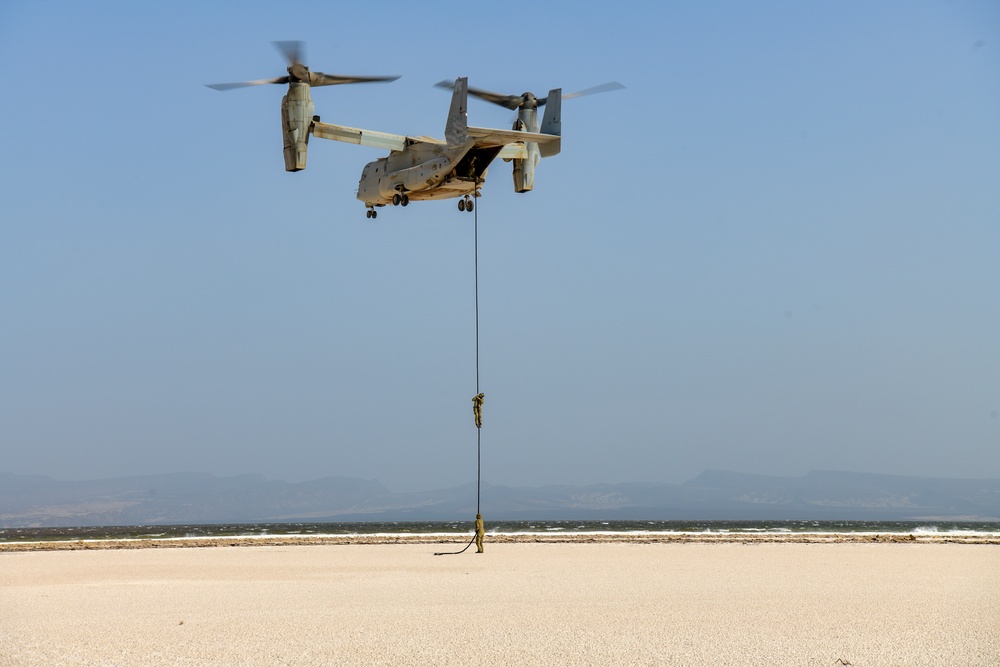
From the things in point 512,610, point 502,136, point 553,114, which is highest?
point 553,114

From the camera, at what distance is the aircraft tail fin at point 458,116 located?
21.5 meters

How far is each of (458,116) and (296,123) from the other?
343 cm

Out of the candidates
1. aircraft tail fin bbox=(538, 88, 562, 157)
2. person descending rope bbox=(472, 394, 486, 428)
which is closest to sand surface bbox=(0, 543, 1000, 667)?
person descending rope bbox=(472, 394, 486, 428)

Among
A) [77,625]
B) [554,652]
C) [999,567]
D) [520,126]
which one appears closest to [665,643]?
[554,652]

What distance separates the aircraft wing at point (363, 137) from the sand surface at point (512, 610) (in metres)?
8.99

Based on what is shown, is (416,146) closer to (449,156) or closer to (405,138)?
(405,138)

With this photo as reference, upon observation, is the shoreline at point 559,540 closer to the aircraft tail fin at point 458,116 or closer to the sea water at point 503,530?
the sea water at point 503,530

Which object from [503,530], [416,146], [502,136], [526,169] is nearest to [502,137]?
[502,136]

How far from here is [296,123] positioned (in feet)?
72.5

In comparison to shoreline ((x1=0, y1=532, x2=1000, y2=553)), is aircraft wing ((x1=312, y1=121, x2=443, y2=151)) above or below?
above

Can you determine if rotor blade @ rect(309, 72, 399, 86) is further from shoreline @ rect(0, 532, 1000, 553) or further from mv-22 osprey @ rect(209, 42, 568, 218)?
shoreline @ rect(0, 532, 1000, 553)

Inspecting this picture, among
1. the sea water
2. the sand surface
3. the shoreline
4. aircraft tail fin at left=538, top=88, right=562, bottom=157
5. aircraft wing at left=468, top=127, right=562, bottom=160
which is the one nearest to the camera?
the sand surface

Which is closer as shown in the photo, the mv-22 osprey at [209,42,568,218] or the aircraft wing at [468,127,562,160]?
the aircraft wing at [468,127,562,160]

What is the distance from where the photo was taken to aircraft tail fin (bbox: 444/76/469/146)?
2152cm
